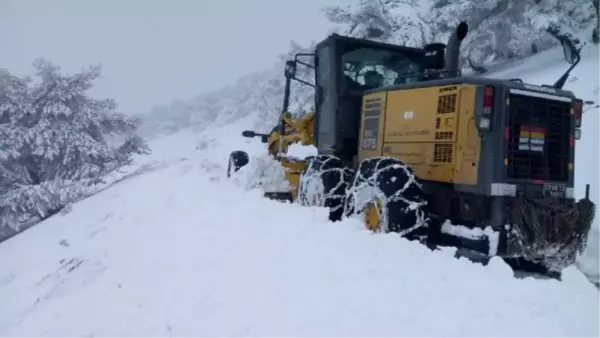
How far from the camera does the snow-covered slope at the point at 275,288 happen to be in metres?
3.78

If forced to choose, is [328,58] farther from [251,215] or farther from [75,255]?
[75,255]

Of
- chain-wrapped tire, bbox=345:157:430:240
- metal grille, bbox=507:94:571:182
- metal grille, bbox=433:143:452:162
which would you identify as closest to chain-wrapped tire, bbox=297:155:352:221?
chain-wrapped tire, bbox=345:157:430:240

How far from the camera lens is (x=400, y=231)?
5766mm

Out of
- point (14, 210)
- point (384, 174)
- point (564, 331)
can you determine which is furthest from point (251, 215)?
point (14, 210)

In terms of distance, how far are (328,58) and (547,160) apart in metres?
3.28

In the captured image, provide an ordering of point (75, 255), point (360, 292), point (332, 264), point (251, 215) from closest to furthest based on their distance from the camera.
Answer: point (360, 292) < point (332, 264) < point (251, 215) < point (75, 255)

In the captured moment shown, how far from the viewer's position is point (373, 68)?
7879 mm

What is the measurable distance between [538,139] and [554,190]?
529mm

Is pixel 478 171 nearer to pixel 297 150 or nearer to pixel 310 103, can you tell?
pixel 297 150

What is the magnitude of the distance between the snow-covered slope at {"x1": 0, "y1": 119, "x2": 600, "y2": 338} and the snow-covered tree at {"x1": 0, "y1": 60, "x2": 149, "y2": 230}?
22.1 feet

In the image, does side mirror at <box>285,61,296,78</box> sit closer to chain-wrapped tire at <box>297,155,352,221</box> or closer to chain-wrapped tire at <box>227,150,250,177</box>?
chain-wrapped tire at <box>297,155,352,221</box>

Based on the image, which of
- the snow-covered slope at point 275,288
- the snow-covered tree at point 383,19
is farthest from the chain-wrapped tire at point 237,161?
the snow-covered tree at point 383,19

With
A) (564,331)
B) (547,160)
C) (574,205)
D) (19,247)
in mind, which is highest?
(547,160)

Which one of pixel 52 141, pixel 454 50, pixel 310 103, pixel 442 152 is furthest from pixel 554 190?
pixel 310 103
